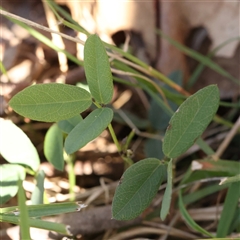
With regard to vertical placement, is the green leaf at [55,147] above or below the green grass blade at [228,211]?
above

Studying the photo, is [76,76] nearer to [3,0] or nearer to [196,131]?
[3,0]

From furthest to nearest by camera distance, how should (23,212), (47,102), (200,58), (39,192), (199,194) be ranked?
(200,58)
(199,194)
(39,192)
(47,102)
(23,212)

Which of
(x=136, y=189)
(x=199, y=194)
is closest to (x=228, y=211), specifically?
(x=199, y=194)

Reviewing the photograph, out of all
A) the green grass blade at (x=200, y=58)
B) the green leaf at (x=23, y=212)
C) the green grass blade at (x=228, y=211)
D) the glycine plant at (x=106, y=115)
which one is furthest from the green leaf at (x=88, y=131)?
the green grass blade at (x=200, y=58)

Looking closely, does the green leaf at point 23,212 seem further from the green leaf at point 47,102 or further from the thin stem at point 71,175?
the thin stem at point 71,175

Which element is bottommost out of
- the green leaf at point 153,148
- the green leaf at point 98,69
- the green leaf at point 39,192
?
the green leaf at point 39,192

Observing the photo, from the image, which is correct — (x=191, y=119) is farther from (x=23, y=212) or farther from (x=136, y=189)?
(x=23, y=212)

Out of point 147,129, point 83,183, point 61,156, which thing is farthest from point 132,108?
point 61,156

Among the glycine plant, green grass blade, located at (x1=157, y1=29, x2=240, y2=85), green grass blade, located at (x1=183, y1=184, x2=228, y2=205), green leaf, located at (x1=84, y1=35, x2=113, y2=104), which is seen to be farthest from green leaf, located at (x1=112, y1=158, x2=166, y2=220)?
green grass blade, located at (x1=157, y1=29, x2=240, y2=85)
